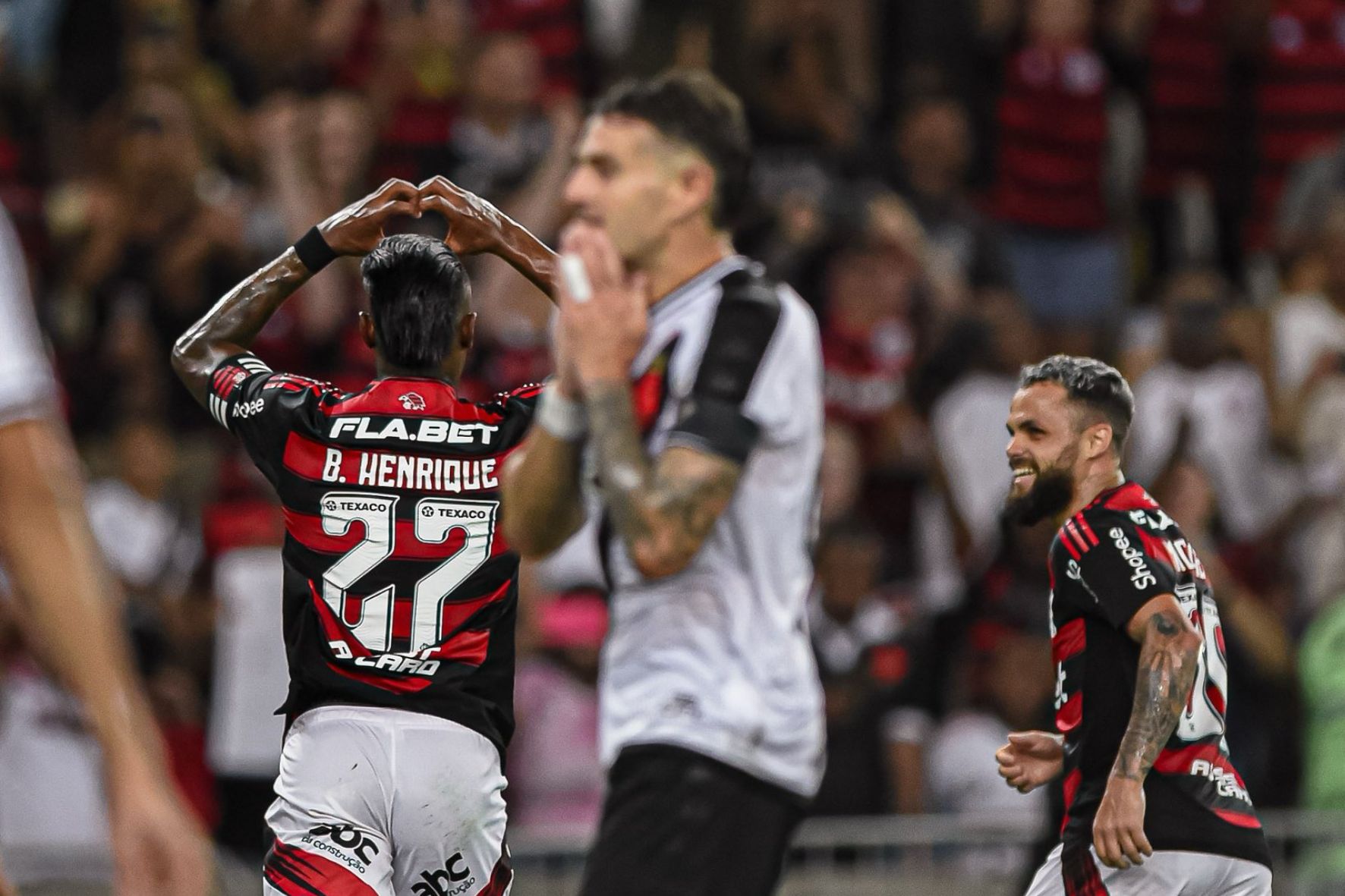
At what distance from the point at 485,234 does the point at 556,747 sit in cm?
421

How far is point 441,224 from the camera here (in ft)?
35.9

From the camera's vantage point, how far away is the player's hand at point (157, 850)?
8.73 feet

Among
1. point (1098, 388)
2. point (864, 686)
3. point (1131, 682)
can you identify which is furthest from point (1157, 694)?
point (864, 686)

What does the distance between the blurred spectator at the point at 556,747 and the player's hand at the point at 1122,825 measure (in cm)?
449

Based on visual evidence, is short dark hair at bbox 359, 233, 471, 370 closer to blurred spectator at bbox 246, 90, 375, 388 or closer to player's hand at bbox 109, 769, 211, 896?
player's hand at bbox 109, 769, 211, 896

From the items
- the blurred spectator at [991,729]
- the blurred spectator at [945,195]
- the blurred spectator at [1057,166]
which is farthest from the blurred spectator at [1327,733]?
the blurred spectator at [1057,166]

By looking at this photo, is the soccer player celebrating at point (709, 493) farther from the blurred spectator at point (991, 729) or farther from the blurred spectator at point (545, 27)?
the blurred spectator at point (545, 27)

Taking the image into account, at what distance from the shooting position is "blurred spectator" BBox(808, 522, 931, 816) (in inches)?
372

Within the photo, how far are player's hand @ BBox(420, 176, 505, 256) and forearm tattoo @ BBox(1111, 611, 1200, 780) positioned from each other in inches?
80.7

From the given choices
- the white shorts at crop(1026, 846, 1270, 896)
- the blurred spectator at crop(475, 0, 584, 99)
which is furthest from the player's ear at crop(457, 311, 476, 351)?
the blurred spectator at crop(475, 0, 584, 99)

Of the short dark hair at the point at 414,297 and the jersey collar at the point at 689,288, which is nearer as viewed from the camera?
the jersey collar at the point at 689,288

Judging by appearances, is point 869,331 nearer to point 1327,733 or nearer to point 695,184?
point 1327,733

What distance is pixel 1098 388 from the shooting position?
5414 mm

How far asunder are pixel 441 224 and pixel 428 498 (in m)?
5.89
